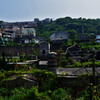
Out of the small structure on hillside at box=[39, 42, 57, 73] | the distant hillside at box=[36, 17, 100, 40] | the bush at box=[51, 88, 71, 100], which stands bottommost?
the bush at box=[51, 88, 71, 100]

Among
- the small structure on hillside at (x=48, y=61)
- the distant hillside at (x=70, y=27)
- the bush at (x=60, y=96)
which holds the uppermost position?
the distant hillside at (x=70, y=27)

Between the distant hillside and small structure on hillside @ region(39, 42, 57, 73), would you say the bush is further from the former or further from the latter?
the distant hillside

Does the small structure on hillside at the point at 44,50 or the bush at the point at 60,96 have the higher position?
the small structure on hillside at the point at 44,50

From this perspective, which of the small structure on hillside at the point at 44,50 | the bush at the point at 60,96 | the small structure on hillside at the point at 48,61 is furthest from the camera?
the small structure on hillside at the point at 44,50

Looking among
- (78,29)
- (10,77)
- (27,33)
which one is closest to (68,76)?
(10,77)

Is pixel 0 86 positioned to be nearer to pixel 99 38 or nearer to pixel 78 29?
pixel 99 38

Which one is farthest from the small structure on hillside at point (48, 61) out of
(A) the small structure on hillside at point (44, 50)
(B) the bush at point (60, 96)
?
(B) the bush at point (60, 96)

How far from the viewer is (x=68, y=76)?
10.1 metres

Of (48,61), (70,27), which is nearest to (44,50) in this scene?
(48,61)

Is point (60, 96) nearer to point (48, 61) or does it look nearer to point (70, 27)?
point (48, 61)

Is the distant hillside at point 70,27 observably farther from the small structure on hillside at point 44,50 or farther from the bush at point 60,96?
the bush at point 60,96

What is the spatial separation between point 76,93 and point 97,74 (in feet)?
5.48

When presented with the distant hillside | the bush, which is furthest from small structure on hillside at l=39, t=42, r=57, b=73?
the distant hillside

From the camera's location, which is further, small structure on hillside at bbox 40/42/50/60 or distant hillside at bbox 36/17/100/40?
distant hillside at bbox 36/17/100/40
